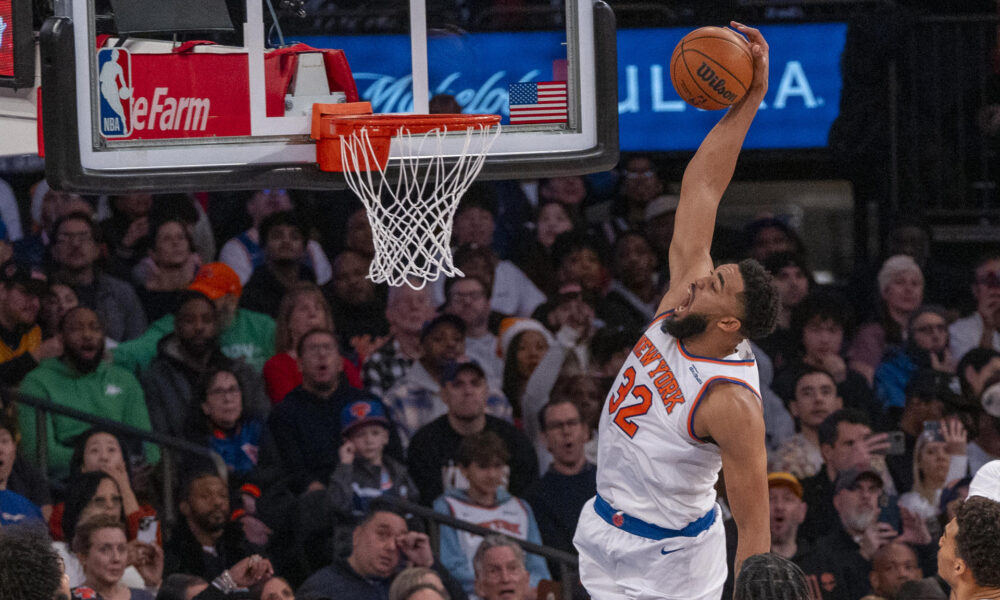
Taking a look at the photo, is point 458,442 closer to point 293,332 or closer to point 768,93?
point 293,332

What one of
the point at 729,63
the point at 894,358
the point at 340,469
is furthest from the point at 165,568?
the point at 894,358

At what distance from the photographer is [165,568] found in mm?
6203

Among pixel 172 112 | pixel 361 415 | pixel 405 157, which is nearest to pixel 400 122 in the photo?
pixel 405 157

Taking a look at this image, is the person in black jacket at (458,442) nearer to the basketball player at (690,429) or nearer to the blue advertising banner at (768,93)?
the basketball player at (690,429)

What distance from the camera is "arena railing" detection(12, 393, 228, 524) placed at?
6340mm

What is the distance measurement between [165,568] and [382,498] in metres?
1.08

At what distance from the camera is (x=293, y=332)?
701 cm

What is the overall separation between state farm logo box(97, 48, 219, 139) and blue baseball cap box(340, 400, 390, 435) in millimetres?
2223

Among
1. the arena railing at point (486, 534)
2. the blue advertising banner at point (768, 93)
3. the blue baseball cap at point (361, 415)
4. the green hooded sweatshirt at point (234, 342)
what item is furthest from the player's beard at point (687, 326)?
the blue advertising banner at point (768, 93)

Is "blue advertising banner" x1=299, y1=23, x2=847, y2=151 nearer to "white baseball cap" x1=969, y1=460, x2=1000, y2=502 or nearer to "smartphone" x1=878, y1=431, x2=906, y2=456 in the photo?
"smartphone" x1=878, y1=431, x2=906, y2=456

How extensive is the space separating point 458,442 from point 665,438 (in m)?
2.64

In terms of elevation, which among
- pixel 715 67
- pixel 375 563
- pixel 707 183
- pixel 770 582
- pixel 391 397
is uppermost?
pixel 715 67

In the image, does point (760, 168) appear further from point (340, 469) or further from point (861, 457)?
point (340, 469)

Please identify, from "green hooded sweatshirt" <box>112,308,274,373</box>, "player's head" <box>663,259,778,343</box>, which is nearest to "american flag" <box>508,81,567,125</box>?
"player's head" <box>663,259,778,343</box>
